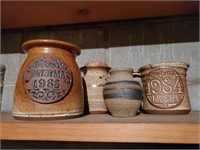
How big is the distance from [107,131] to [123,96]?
97 mm

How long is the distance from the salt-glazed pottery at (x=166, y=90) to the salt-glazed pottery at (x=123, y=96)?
0.13 ft

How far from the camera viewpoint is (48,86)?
0.39 meters

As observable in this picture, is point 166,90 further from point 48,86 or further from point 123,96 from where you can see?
point 48,86

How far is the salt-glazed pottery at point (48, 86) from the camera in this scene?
38 cm

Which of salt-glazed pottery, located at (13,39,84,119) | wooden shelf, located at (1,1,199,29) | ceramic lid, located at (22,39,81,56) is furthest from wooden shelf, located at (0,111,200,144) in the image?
wooden shelf, located at (1,1,199,29)

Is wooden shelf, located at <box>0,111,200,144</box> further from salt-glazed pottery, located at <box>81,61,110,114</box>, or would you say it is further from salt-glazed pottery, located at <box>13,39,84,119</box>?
salt-glazed pottery, located at <box>81,61,110,114</box>

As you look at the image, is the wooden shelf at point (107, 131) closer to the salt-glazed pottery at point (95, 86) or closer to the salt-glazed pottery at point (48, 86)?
the salt-glazed pottery at point (48, 86)

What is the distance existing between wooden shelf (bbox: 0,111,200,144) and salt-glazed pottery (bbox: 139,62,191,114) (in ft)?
0.30

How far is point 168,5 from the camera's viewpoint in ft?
1.75

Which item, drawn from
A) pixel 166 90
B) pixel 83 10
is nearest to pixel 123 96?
pixel 166 90

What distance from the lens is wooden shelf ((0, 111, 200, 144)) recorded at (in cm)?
32

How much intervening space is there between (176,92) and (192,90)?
0.62 feet

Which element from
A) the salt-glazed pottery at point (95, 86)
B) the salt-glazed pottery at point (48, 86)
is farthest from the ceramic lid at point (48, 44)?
the salt-glazed pottery at point (95, 86)

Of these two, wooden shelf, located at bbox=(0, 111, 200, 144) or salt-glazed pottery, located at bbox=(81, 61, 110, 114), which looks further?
salt-glazed pottery, located at bbox=(81, 61, 110, 114)
